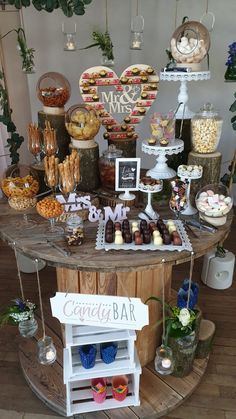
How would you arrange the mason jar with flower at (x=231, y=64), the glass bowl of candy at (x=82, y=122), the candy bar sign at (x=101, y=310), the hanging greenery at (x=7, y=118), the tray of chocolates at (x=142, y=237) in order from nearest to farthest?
the candy bar sign at (x=101, y=310) < the tray of chocolates at (x=142, y=237) < the glass bowl of candy at (x=82, y=122) < the mason jar with flower at (x=231, y=64) < the hanging greenery at (x=7, y=118)

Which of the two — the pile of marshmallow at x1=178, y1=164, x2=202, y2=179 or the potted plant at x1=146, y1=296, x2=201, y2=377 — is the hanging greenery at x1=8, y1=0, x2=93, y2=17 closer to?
the pile of marshmallow at x1=178, y1=164, x2=202, y2=179

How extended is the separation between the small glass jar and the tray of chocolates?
0.08 meters

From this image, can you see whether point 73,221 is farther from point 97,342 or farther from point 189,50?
point 189,50

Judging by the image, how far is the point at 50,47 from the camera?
3.44 m

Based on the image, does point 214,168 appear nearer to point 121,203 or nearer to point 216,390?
point 121,203

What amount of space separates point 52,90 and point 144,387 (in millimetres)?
1661

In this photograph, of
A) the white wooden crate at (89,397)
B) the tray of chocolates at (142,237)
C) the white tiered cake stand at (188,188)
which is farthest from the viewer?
the white tiered cake stand at (188,188)

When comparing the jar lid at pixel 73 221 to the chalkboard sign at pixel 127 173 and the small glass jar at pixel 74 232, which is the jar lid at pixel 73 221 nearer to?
the small glass jar at pixel 74 232

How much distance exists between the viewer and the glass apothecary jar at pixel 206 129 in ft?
5.99

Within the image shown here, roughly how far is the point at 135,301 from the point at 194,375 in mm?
765

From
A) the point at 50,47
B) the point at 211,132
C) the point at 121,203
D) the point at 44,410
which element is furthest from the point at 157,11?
the point at 44,410

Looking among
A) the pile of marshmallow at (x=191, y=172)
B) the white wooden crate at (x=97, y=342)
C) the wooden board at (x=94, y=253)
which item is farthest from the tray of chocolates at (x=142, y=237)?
the white wooden crate at (x=97, y=342)

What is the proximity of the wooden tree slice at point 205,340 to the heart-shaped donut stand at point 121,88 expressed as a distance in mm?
1108

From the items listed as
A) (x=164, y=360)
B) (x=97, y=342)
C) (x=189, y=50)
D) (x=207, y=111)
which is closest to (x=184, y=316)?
(x=164, y=360)
